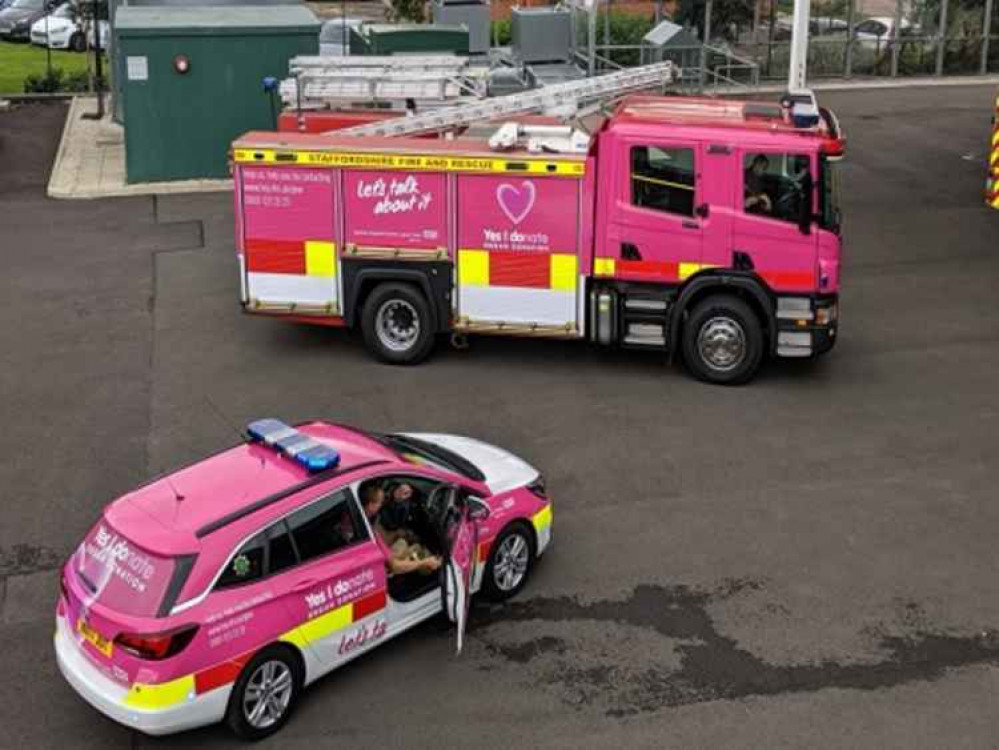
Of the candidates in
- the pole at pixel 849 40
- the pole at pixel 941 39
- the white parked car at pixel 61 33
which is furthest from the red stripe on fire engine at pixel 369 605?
the white parked car at pixel 61 33

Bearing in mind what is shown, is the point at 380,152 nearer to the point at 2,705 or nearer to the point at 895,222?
the point at 2,705

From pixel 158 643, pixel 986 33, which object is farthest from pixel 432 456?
pixel 986 33

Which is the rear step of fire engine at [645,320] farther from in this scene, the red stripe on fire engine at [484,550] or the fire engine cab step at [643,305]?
the red stripe on fire engine at [484,550]

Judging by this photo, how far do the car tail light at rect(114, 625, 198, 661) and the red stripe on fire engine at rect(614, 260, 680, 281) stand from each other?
7.67 m

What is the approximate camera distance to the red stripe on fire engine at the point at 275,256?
48.3ft

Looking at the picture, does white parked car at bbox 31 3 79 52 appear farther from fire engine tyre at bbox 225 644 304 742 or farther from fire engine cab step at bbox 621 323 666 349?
fire engine tyre at bbox 225 644 304 742

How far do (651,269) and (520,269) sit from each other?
138cm

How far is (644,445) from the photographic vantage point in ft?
41.3

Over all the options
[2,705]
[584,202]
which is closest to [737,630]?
[2,705]

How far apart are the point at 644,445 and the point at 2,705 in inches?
247

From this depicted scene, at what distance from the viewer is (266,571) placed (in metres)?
7.87

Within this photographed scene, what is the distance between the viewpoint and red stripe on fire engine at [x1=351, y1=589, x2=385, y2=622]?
8.37 metres

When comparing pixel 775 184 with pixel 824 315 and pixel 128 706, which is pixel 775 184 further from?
pixel 128 706

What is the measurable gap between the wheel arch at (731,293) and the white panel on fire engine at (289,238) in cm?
373
